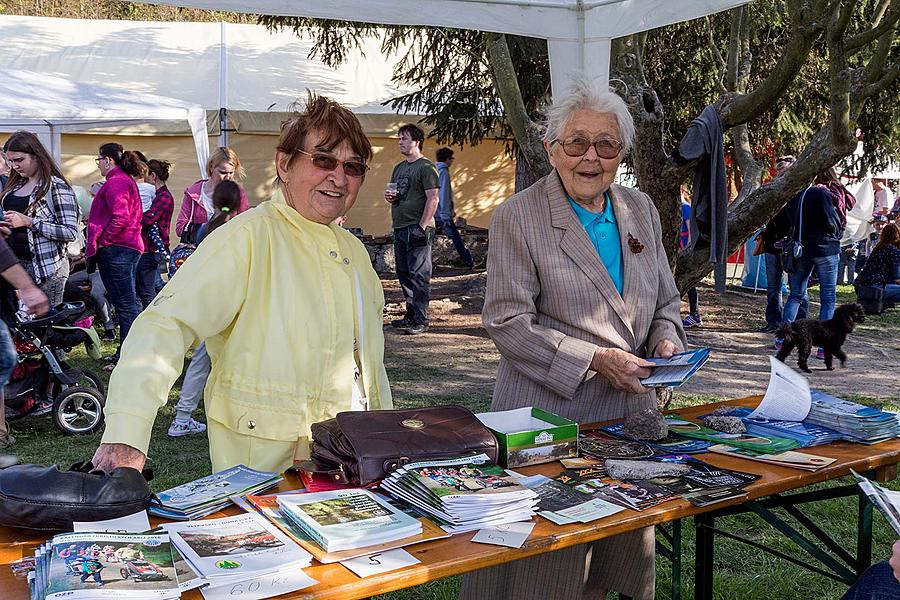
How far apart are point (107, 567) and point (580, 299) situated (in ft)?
5.48

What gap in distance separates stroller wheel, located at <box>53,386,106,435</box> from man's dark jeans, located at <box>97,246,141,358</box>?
64.7 inches

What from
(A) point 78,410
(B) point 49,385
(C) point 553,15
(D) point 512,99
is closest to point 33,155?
(B) point 49,385

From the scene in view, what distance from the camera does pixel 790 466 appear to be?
7.84ft

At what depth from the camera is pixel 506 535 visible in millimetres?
1875

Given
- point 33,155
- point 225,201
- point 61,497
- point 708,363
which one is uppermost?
point 33,155

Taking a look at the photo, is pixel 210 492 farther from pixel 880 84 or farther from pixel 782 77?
pixel 880 84

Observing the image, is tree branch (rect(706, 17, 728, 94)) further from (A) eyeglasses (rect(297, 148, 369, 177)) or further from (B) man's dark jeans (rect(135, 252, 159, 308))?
(A) eyeglasses (rect(297, 148, 369, 177))

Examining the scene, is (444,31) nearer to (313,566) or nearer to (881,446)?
(881,446)

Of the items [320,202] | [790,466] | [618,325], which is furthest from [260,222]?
[790,466]

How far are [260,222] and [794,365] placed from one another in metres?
7.48

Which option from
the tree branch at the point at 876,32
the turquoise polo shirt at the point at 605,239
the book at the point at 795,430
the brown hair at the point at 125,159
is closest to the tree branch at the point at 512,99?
the tree branch at the point at 876,32

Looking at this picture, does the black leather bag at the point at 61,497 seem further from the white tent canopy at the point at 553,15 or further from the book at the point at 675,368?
the white tent canopy at the point at 553,15

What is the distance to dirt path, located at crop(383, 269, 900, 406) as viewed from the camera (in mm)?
7312

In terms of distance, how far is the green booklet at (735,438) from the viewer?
2.55 metres
